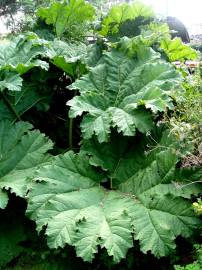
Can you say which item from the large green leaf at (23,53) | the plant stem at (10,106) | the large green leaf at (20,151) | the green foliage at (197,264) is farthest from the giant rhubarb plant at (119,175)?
the plant stem at (10,106)

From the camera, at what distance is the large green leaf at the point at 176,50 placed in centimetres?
416

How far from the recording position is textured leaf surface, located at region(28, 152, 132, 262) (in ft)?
8.89

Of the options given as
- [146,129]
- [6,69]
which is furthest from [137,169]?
[6,69]

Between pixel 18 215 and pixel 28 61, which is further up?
pixel 28 61

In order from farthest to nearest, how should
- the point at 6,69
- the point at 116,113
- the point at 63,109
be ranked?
the point at 63,109
the point at 6,69
the point at 116,113

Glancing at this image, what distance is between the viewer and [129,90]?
3582 millimetres

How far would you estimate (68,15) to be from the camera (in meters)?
4.35

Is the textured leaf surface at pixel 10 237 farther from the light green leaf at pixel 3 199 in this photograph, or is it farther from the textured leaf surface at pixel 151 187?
the textured leaf surface at pixel 151 187

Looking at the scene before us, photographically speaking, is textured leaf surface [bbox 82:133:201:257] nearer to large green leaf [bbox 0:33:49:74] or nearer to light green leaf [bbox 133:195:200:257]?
light green leaf [bbox 133:195:200:257]

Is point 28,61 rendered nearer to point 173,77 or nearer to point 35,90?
point 35,90

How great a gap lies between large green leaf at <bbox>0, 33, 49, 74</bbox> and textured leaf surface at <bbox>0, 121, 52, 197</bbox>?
50cm

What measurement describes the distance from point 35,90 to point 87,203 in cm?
149

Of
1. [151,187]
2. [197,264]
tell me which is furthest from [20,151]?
[197,264]

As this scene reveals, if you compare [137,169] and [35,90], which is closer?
[137,169]
